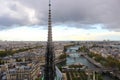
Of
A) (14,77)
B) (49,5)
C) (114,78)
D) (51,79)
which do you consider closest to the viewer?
(51,79)

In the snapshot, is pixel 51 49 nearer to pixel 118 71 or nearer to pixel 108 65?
pixel 118 71

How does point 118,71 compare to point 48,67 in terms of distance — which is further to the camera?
point 118,71

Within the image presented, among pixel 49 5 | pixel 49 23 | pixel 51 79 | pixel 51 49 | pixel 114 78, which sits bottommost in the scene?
pixel 114 78

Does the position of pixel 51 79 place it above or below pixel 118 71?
above

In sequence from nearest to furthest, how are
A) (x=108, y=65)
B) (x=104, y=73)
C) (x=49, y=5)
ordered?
(x=49, y=5), (x=104, y=73), (x=108, y=65)

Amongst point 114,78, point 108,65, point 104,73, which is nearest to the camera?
point 114,78

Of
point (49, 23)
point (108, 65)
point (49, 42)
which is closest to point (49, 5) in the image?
point (49, 23)

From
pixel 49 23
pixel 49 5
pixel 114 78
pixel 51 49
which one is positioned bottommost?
pixel 114 78

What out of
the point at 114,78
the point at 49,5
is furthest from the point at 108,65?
the point at 49,5

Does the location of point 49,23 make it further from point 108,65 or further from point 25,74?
point 108,65
